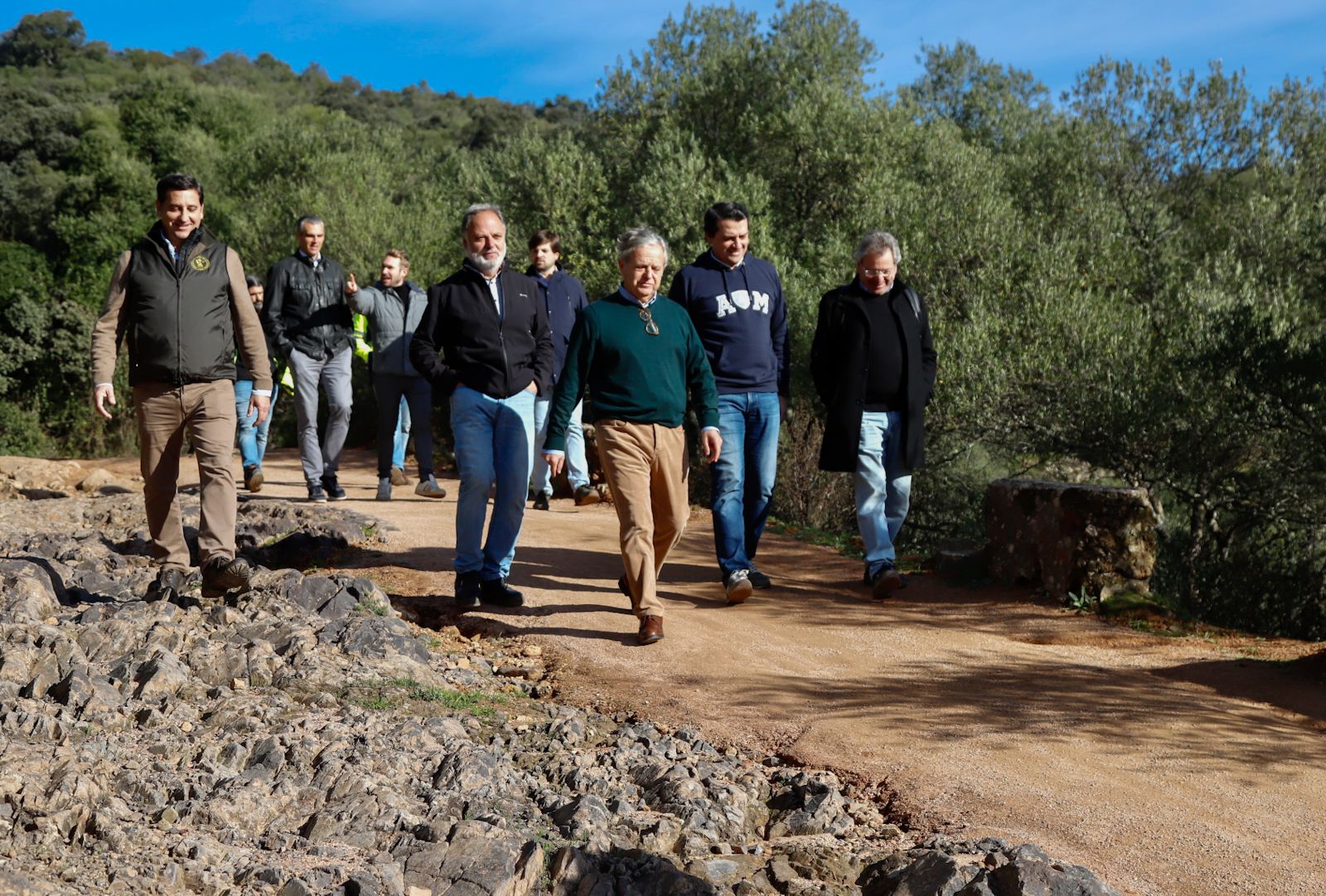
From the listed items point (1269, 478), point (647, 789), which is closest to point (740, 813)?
point (647, 789)

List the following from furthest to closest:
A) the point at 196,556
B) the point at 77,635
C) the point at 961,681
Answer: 1. the point at 196,556
2. the point at 961,681
3. the point at 77,635

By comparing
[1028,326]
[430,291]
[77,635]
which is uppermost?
[1028,326]

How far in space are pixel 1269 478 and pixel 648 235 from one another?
34.0 feet

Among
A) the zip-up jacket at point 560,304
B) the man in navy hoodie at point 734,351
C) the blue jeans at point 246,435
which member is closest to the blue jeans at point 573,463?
the zip-up jacket at point 560,304

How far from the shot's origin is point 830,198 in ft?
64.1

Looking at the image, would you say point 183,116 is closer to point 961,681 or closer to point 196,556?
point 196,556

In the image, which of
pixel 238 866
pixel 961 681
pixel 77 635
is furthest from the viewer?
pixel 961 681

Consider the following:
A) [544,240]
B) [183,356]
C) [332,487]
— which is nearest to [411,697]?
[183,356]

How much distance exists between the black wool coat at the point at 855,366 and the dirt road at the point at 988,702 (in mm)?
963

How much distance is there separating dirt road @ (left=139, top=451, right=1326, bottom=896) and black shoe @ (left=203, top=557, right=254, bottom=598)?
1.32m

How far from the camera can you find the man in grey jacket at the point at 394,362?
999cm

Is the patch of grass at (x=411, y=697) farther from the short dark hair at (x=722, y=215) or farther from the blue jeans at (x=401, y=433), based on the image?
the blue jeans at (x=401, y=433)

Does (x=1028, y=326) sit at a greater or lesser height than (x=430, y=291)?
greater

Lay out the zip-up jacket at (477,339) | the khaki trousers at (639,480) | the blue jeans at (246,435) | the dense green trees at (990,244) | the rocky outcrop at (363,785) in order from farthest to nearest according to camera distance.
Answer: the dense green trees at (990,244) < the blue jeans at (246,435) < the zip-up jacket at (477,339) < the khaki trousers at (639,480) < the rocky outcrop at (363,785)
